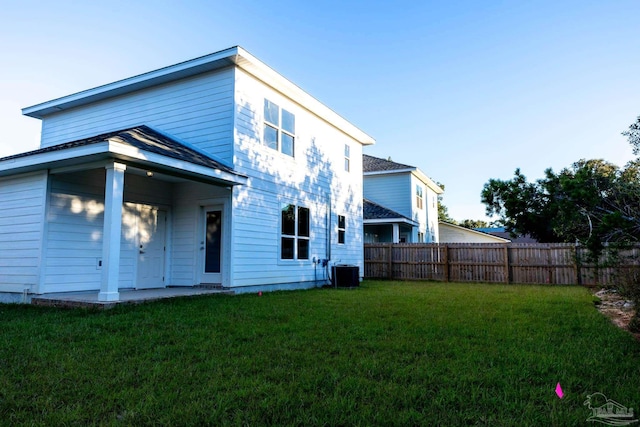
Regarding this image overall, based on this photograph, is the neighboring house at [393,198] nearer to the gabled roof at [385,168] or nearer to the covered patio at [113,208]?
the gabled roof at [385,168]

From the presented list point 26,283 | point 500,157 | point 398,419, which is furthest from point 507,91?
point 26,283

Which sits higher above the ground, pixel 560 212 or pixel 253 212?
pixel 253 212

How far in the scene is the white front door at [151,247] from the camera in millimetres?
9648

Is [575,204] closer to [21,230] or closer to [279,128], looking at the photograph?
[279,128]

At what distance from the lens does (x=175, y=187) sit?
10.5 m

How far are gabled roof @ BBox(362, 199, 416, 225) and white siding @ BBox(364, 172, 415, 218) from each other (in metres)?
1.00

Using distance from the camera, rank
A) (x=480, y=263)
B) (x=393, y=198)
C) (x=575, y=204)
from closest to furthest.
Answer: (x=575, y=204) → (x=480, y=263) → (x=393, y=198)

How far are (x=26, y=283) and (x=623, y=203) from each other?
33.0 ft

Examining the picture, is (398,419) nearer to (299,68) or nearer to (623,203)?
(623,203)

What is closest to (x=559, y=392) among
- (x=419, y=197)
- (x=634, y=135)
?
(x=634, y=135)

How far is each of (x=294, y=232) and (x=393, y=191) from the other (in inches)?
479

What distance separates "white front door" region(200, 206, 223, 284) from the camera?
32.4ft

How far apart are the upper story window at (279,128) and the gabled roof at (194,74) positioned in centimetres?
54

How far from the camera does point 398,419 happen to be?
2.40m
